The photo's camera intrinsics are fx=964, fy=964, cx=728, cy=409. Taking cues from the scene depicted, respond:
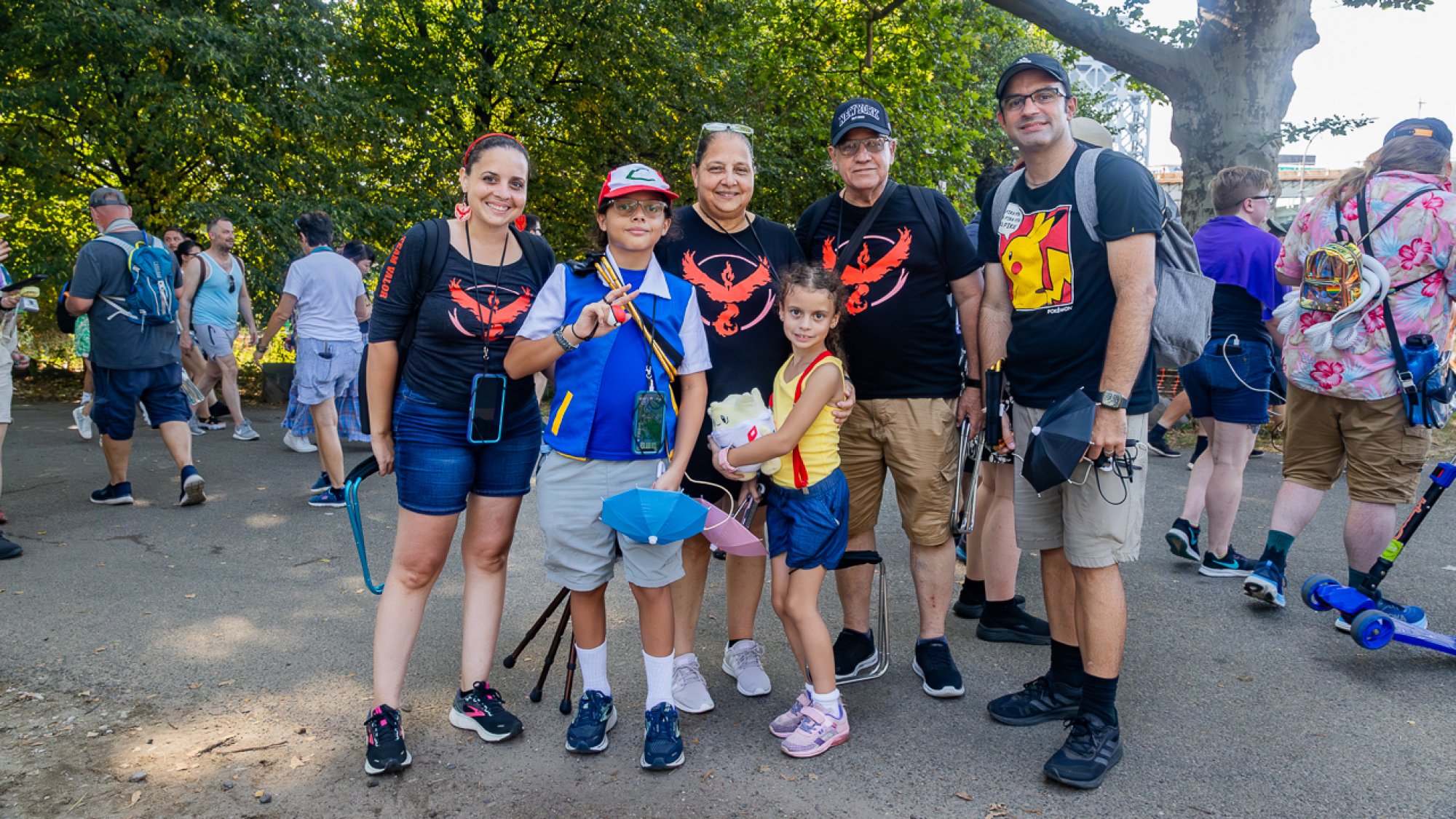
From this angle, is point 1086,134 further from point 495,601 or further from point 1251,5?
point 1251,5

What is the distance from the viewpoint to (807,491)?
3.27 m

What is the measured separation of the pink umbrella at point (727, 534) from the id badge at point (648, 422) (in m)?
0.23

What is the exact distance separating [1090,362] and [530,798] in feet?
7.27

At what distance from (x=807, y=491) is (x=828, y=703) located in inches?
27.5

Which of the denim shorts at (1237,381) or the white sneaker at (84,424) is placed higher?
the denim shorts at (1237,381)

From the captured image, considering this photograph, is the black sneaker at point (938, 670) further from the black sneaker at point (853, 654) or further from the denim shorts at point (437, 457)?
the denim shorts at point (437, 457)

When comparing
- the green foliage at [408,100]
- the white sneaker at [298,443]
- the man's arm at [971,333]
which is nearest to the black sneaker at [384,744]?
the man's arm at [971,333]

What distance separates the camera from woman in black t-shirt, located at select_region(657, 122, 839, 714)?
342cm

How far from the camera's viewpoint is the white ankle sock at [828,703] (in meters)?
3.17

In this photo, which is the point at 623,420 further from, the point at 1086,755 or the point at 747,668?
the point at 1086,755

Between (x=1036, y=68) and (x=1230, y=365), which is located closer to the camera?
(x=1036, y=68)

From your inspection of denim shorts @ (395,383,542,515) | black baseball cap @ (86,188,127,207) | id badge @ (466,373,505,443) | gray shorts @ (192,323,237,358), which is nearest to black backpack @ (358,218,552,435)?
denim shorts @ (395,383,542,515)

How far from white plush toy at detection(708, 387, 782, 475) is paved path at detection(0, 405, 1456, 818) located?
924 mm

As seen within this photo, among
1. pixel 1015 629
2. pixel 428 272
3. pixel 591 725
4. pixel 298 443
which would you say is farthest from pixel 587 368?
pixel 298 443
